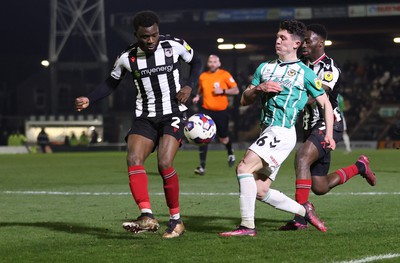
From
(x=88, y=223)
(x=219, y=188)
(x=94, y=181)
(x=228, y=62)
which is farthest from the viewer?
(x=228, y=62)

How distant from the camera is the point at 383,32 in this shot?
43.7m


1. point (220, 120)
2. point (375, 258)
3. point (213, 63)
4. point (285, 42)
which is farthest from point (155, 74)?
point (220, 120)

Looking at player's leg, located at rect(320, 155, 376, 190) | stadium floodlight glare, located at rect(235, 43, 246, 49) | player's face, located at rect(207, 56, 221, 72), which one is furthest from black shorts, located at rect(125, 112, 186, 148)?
stadium floodlight glare, located at rect(235, 43, 246, 49)

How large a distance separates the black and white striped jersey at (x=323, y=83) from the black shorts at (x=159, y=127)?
134cm

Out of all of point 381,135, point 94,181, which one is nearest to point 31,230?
point 94,181

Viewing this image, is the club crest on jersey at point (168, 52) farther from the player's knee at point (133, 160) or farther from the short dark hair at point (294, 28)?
the short dark hair at point (294, 28)

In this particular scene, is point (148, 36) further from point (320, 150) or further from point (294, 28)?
point (320, 150)

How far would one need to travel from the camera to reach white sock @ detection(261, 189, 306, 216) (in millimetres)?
7484

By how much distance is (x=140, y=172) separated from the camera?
7547 mm

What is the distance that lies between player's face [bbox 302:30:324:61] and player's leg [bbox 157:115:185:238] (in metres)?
1.49

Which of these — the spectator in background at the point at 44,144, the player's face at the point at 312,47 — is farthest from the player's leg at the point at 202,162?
the spectator in background at the point at 44,144

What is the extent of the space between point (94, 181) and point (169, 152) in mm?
8167

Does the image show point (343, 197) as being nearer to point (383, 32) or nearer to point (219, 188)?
point (219, 188)

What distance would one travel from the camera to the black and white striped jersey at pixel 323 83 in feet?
26.7
